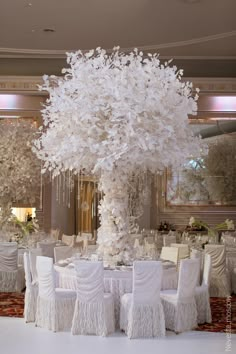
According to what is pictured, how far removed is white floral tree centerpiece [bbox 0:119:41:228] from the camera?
12766 millimetres

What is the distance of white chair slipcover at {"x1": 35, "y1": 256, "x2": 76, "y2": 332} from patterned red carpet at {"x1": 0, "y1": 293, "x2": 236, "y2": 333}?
3.66 feet

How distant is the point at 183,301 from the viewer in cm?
770

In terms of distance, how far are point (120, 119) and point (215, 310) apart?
343 cm

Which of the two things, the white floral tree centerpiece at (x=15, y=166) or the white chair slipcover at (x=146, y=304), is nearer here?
the white chair slipcover at (x=146, y=304)

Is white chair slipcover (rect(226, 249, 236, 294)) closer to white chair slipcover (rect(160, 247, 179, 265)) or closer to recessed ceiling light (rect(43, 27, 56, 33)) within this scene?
white chair slipcover (rect(160, 247, 179, 265))

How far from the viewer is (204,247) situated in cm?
1091

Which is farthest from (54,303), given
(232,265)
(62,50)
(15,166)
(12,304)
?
(62,50)

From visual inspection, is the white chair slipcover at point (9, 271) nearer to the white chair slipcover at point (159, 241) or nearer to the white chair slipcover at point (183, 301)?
the white chair slipcover at point (183, 301)

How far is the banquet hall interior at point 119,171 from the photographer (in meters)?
7.34

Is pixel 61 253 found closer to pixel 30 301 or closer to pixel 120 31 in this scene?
pixel 30 301

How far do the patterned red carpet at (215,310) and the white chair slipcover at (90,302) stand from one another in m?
1.29

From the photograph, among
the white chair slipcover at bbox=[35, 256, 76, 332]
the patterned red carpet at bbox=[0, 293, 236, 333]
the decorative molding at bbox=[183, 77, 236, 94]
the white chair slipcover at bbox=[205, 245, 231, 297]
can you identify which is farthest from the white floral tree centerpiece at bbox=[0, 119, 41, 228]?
the white chair slipcover at bbox=[35, 256, 76, 332]

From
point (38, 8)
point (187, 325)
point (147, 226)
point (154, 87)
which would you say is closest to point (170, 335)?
point (187, 325)

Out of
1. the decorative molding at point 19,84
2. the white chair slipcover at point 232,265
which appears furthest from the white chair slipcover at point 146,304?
the decorative molding at point 19,84
